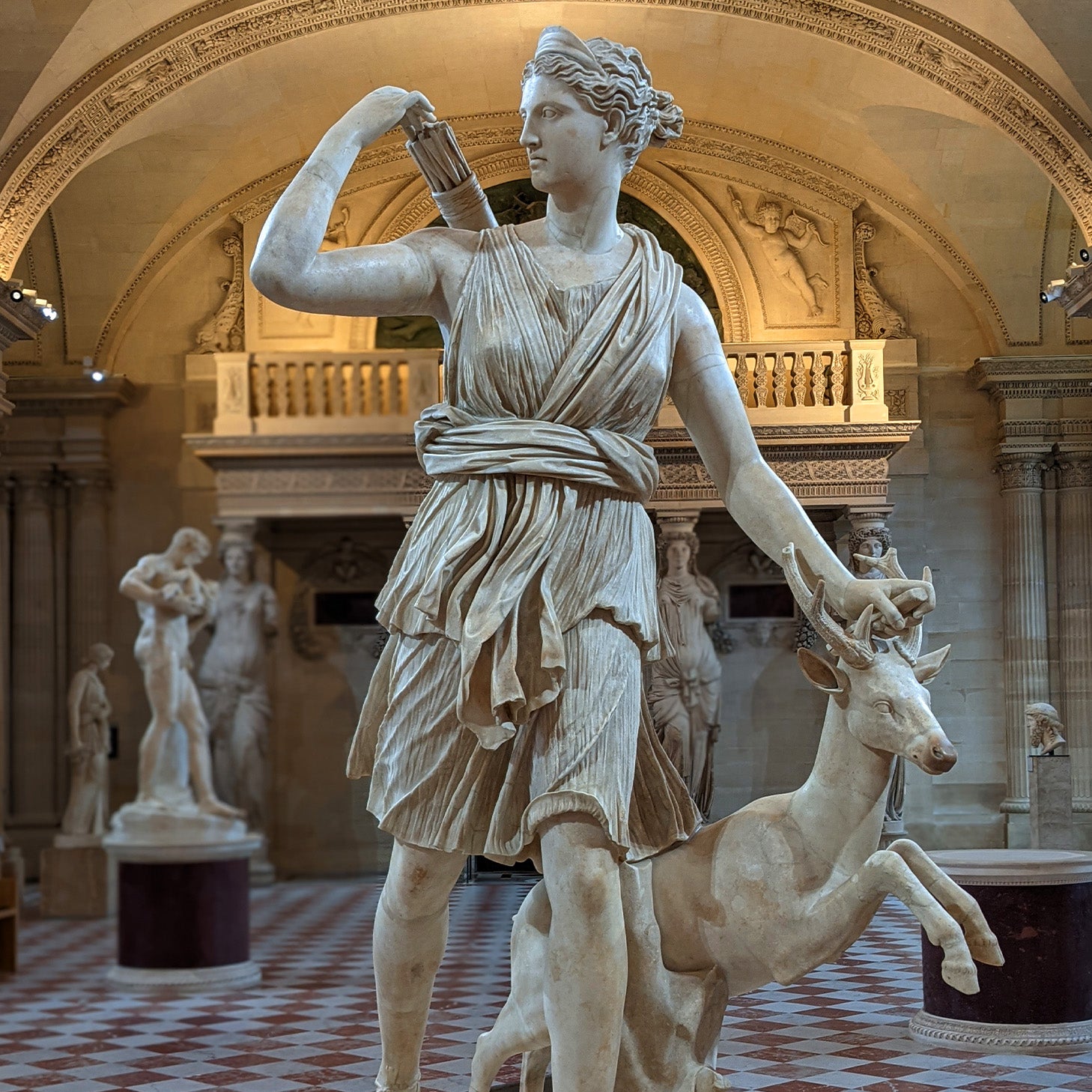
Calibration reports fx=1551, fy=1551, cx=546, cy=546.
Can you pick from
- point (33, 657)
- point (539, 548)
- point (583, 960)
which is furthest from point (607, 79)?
point (33, 657)

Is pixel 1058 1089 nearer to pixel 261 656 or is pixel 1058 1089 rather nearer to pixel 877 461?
pixel 877 461

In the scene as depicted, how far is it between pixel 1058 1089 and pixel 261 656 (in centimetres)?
933

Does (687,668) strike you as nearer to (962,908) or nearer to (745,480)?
(745,480)

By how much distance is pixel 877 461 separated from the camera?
30.5 ft

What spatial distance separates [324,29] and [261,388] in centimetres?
284

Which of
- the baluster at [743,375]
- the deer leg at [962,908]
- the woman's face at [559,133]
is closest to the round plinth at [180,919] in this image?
the baluster at [743,375]

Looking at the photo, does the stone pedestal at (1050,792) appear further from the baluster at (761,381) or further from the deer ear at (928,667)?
the deer ear at (928,667)

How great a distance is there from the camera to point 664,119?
2.96 meters

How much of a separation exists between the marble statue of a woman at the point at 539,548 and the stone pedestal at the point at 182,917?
200 inches

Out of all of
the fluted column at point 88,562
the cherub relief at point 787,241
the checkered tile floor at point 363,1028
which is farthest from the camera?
the fluted column at point 88,562

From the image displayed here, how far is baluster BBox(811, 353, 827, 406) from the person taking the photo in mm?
9703

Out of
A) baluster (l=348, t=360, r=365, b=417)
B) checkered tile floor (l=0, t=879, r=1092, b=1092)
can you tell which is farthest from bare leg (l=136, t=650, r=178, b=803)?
baluster (l=348, t=360, r=365, b=417)

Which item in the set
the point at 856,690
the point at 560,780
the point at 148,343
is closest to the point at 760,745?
the point at 856,690

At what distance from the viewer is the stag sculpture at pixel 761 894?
9.57 ft
